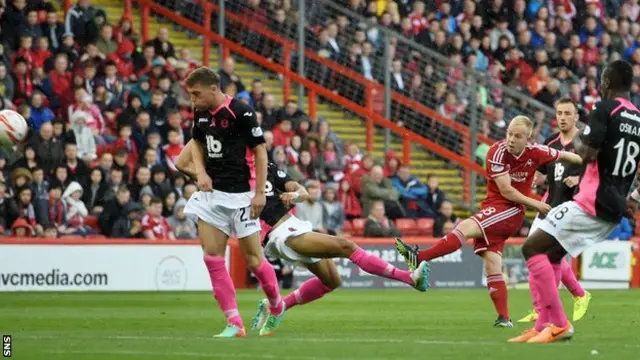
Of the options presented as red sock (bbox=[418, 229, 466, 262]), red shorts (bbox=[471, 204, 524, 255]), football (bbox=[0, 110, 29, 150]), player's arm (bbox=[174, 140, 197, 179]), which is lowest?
red sock (bbox=[418, 229, 466, 262])

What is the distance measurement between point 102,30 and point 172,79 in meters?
1.56

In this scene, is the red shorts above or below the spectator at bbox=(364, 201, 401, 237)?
above

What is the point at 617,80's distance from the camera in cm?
1098

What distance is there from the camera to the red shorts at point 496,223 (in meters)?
14.7

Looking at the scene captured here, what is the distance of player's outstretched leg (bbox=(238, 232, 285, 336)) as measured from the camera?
40.0 feet

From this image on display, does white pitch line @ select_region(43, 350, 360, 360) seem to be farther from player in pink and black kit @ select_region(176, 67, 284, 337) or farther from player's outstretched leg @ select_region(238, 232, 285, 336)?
player's outstretched leg @ select_region(238, 232, 285, 336)

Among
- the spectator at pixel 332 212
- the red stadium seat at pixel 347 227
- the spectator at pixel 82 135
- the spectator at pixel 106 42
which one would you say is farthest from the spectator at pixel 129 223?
the red stadium seat at pixel 347 227

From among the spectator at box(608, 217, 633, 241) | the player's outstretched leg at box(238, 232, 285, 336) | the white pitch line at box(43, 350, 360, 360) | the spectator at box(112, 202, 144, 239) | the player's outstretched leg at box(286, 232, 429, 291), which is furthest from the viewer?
the spectator at box(608, 217, 633, 241)

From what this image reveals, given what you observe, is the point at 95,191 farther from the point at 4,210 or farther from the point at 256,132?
the point at 256,132

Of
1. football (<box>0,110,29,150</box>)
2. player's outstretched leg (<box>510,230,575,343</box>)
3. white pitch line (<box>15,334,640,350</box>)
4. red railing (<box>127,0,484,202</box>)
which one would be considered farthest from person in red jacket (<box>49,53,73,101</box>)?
player's outstretched leg (<box>510,230,575,343</box>)

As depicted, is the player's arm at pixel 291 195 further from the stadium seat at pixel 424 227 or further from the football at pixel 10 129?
the stadium seat at pixel 424 227

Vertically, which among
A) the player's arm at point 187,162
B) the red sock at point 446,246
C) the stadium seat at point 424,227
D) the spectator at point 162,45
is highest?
→ the spectator at point 162,45

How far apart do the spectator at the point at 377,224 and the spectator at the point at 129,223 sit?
4328 millimetres

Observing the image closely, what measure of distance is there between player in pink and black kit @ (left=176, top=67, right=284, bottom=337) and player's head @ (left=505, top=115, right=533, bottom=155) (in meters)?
3.25
